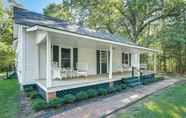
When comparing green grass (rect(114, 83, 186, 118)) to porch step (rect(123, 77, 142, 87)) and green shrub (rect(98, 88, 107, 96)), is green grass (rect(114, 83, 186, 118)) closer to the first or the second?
green shrub (rect(98, 88, 107, 96))

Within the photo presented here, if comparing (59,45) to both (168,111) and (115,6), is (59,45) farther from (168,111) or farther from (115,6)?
(115,6)

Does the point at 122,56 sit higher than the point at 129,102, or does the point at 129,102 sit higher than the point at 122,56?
the point at 122,56

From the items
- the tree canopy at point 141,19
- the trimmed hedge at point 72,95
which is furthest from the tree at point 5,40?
the trimmed hedge at point 72,95

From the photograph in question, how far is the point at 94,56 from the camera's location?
1282 centimetres

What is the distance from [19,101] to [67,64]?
147 inches

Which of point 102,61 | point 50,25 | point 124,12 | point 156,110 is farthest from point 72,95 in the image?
point 124,12

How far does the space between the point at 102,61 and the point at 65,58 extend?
12.6 ft

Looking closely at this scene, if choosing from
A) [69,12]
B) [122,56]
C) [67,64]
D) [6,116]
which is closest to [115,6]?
[69,12]

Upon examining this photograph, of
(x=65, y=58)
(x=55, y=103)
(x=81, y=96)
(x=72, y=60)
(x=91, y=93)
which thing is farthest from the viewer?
(x=72, y=60)

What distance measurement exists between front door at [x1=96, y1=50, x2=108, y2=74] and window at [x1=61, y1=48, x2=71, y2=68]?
301 cm

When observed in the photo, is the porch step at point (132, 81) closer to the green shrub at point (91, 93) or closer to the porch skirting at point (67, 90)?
the porch skirting at point (67, 90)

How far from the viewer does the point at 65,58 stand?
10555mm

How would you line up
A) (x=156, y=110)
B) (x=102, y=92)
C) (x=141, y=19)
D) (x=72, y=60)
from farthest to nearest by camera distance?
(x=141, y=19) < (x=72, y=60) < (x=102, y=92) < (x=156, y=110)

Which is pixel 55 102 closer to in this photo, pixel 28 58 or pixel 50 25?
pixel 50 25
